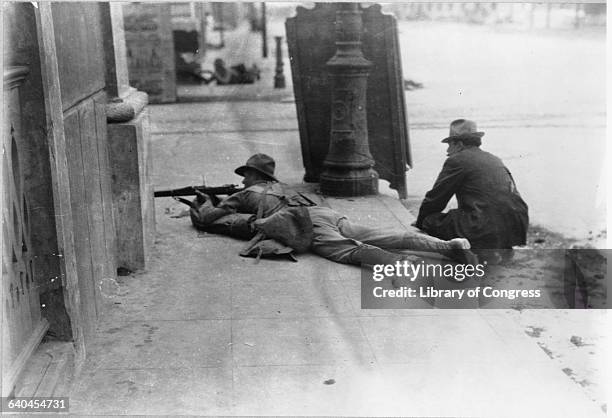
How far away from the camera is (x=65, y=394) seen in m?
3.31

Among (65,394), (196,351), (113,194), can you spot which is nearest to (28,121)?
(65,394)

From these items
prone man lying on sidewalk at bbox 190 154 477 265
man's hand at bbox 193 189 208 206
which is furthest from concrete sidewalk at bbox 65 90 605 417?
man's hand at bbox 193 189 208 206

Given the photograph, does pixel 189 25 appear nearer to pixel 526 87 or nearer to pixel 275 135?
pixel 526 87

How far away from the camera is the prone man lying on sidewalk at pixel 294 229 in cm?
522

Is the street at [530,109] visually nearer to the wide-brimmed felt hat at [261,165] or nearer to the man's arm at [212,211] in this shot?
the wide-brimmed felt hat at [261,165]

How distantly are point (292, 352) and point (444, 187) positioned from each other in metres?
2.40

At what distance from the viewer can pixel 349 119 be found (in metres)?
7.50

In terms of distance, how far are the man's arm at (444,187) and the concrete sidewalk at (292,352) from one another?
1034 millimetres

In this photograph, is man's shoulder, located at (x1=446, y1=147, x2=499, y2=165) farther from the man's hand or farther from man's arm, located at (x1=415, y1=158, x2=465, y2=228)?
the man's hand

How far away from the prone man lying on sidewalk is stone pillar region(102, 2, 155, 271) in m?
0.80

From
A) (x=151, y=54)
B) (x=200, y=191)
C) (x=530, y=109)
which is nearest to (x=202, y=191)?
(x=200, y=191)

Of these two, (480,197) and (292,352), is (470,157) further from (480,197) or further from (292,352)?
(292,352)

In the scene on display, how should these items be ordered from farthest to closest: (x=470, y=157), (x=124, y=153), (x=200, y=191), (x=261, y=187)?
(x=200, y=191)
(x=261, y=187)
(x=470, y=157)
(x=124, y=153)

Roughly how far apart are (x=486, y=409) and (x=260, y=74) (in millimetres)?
→ 17556
